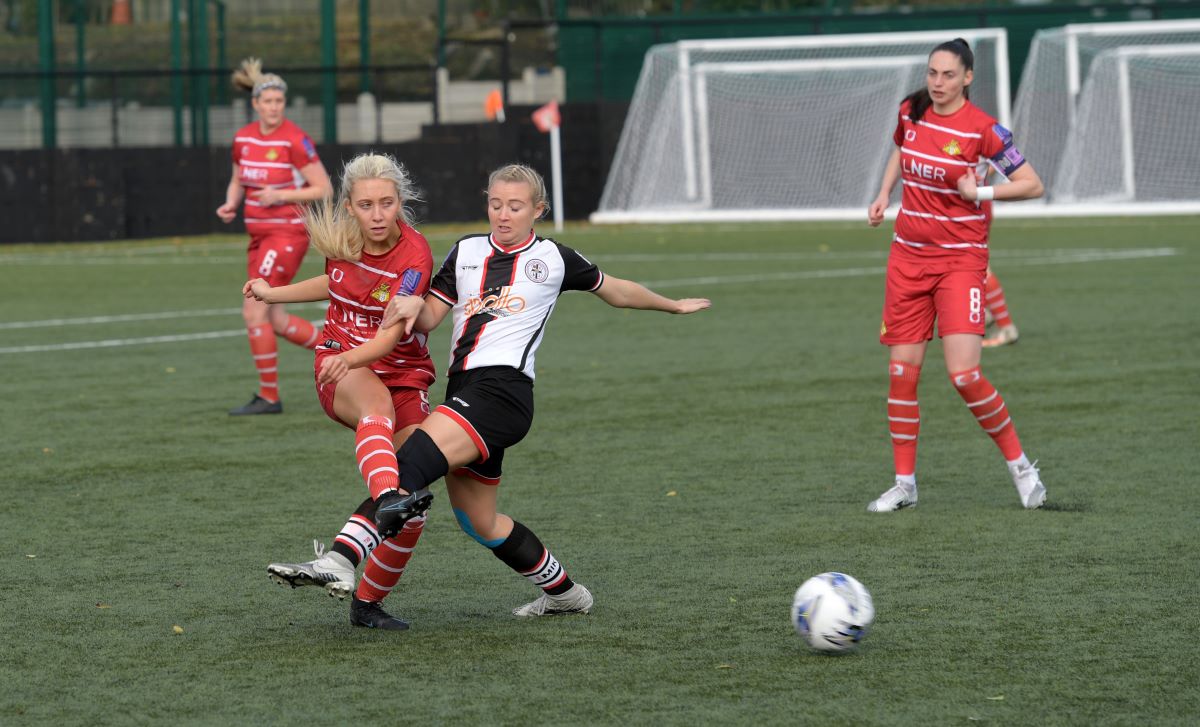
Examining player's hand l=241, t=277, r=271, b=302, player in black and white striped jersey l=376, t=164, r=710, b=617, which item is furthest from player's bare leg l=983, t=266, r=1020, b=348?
player's hand l=241, t=277, r=271, b=302

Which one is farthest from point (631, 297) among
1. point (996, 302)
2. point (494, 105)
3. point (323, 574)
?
point (494, 105)

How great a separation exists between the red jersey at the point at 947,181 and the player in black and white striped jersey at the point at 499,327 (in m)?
2.37

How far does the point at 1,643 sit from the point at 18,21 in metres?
30.0

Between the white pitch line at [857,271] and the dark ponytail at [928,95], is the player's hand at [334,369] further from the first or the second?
the white pitch line at [857,271]

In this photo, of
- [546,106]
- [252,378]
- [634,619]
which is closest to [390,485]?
[634,619]

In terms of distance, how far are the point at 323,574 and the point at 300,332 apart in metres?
6.52

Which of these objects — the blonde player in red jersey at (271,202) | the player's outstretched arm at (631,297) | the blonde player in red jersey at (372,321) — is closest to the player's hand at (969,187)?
the player's outstretched arm at (631,297)

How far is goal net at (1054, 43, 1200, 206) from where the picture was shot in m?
29.2

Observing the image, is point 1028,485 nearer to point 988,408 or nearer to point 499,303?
point 988,408

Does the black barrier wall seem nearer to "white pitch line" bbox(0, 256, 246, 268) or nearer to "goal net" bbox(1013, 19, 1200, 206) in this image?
"white pitch line" bbox(0, 256, 246, 268)

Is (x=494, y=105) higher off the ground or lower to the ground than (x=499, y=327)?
lower

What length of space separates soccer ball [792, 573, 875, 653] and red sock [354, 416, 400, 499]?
125 cm

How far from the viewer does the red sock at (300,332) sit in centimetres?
1116

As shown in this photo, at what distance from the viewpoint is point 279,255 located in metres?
11.1
